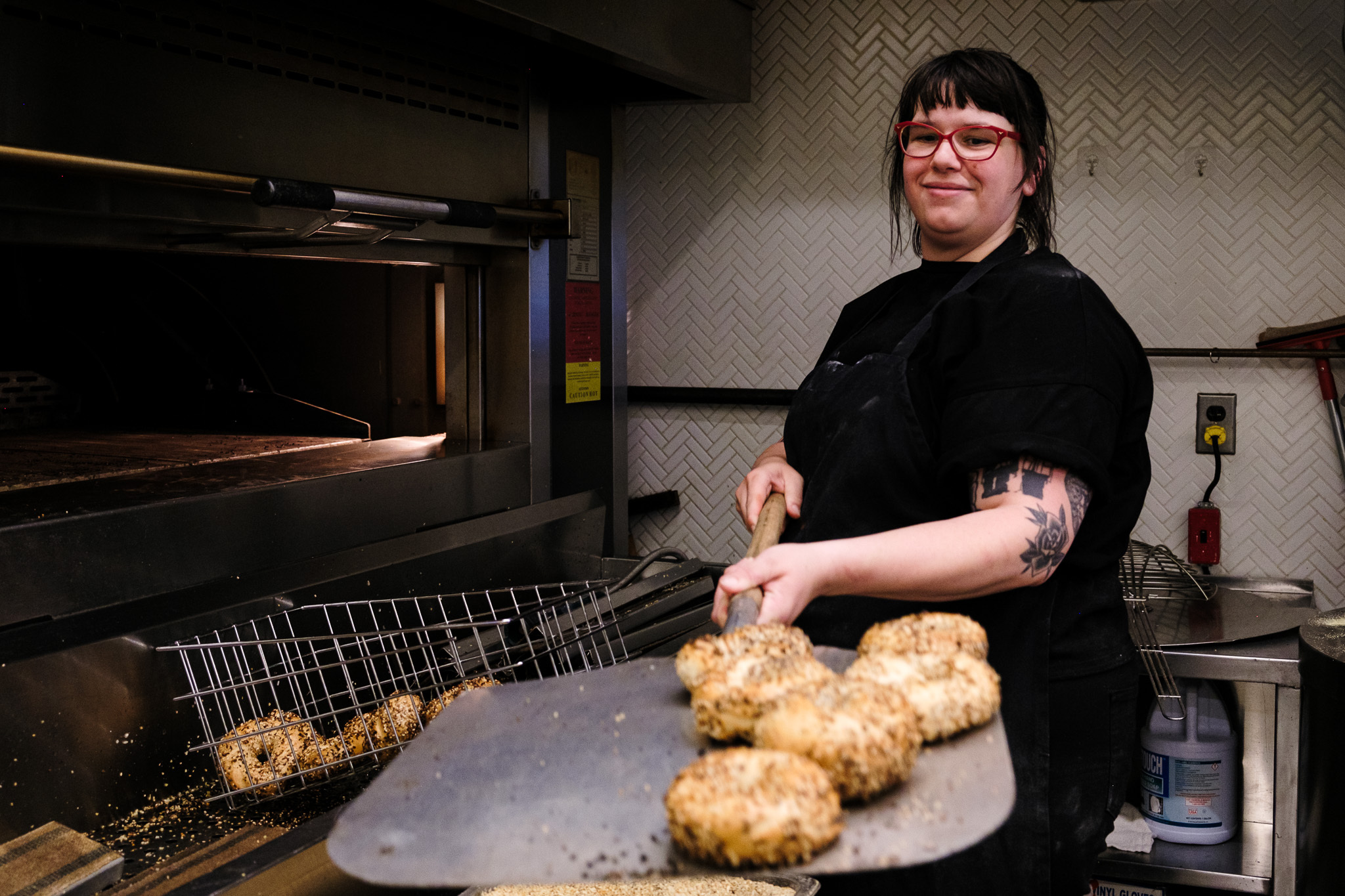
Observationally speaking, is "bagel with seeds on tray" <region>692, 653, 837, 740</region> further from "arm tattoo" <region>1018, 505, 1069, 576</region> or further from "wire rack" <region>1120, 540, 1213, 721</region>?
"wire rack" <region>1120, 540, 1213, 721</region>

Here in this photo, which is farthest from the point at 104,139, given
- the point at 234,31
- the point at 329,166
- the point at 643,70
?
the point at 643,70

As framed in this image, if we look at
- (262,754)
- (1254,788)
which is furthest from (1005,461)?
(1254,788)

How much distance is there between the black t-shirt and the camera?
1188 mm

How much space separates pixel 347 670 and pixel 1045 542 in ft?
4.24

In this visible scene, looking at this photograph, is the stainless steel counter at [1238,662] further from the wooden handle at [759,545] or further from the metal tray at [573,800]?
the metal tray at [573,800]

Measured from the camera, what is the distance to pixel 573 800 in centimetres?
81

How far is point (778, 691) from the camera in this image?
0.91 meters

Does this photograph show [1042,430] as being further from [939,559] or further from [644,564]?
[644,564]

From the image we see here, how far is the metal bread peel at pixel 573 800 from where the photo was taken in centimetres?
74

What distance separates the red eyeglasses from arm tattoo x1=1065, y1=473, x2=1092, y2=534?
0.46 m

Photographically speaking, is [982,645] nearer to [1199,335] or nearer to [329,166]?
[329,166]

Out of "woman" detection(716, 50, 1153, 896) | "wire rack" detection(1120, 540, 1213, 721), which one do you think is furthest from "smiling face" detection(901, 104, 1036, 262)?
"wire rack" detection(1120, 540, 1213, 721)

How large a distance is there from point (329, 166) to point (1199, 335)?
224 centimetres

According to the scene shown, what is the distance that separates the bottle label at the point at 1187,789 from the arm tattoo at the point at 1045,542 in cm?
134
